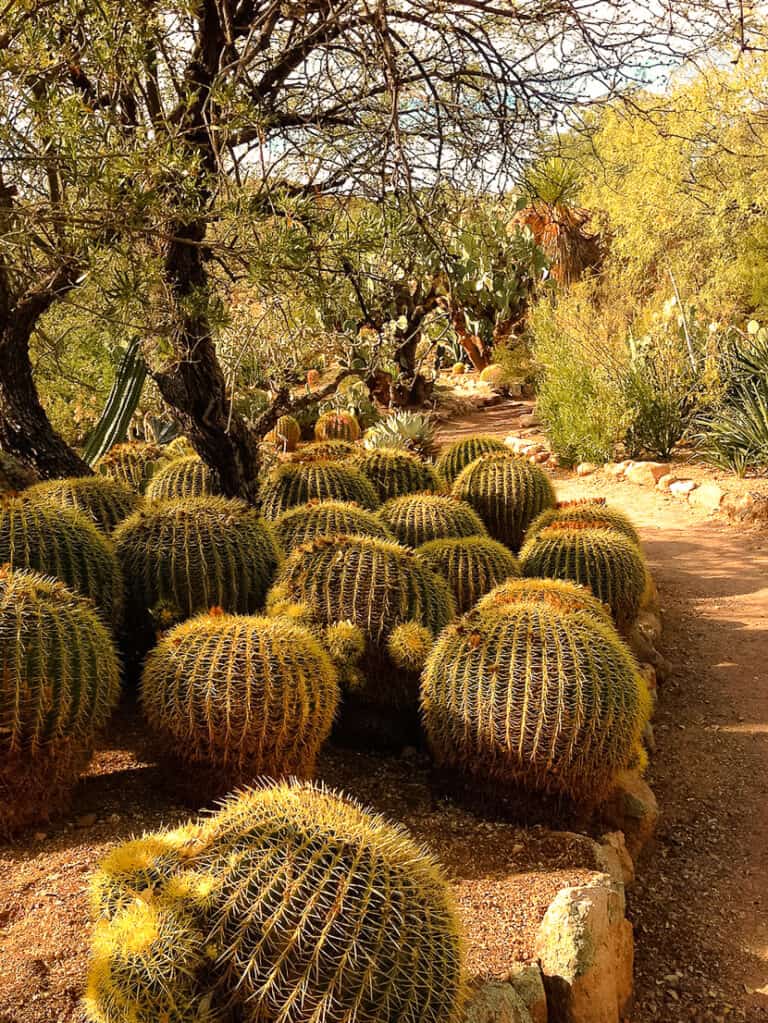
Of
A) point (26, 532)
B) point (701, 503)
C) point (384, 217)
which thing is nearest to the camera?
point (26, 532)

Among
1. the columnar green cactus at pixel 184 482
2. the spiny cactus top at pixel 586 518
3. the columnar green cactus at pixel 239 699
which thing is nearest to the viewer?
the columnar green cactus at pixel 239 699

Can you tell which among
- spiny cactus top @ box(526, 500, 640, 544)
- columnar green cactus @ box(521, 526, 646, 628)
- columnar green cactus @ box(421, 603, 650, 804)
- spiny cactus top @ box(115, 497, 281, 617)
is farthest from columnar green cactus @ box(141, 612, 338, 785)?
spiny cactus top @ box(526, 500, 640, 544)

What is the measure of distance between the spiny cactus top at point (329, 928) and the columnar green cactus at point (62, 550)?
5.73 ft

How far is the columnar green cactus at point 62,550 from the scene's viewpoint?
11.1 feet

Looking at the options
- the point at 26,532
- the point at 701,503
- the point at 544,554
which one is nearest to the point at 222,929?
the point at 26,532

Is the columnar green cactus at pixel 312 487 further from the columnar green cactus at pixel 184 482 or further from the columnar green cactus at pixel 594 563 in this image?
the columnar green cactus at pixel 594 563

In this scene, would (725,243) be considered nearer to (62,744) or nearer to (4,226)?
(4,226)

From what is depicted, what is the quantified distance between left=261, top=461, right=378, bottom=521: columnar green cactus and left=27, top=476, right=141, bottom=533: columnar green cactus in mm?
748

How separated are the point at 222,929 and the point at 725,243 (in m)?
12.8

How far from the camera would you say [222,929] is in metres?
1.82

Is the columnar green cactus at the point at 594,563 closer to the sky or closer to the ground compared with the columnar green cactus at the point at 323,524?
closer to the ground

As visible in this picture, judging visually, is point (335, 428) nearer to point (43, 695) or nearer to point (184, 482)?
point (184, 482)

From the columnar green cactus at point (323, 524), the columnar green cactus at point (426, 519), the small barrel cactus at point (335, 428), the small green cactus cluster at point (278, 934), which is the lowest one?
the small barrel cactus at point (335, 428)

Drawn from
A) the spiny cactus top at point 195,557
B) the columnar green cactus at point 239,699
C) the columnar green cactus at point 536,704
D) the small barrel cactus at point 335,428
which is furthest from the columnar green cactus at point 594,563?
the small barrel cactus at point 335,428
